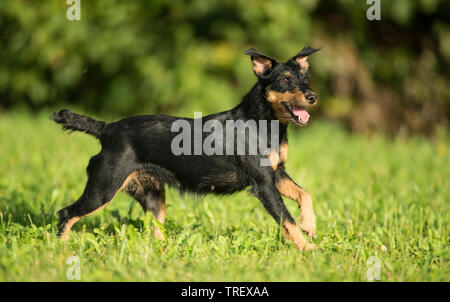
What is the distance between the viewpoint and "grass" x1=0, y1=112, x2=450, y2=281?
11.9 feet

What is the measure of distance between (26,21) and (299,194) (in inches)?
364

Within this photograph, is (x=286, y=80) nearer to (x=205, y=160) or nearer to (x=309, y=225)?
(x=205, y=160)

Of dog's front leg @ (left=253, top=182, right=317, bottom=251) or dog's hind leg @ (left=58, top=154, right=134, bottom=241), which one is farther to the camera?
dog's hind leg @ (left=58, top=154, right=134, bottom=241)

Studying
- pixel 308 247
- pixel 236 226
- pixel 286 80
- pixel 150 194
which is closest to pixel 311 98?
pixel 286 80

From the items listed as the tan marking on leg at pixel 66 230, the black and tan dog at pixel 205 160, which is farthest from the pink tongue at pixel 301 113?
the tan marking on leg at pixel 66 230

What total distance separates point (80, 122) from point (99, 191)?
0.66 metres

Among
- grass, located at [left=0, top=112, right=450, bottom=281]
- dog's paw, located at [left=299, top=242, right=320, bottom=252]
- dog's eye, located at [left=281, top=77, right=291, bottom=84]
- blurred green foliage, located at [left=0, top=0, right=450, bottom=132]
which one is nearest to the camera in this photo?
grass, located at [left=0, top=112, right=450, bottom=281]

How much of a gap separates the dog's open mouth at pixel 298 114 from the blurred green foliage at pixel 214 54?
6.17 m

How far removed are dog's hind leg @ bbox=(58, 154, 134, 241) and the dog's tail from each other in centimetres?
31

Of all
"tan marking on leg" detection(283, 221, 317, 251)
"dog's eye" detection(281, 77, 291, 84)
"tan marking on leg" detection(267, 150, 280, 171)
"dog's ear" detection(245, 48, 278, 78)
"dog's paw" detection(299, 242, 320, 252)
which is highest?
"dog's ear" detection(245, 48, 278, 78)

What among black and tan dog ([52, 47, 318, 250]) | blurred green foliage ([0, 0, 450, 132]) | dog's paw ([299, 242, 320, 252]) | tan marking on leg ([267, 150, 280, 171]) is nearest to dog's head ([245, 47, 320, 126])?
black and tan dog ([52, 47, 318, 250])

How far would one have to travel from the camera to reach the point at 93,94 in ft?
41.8

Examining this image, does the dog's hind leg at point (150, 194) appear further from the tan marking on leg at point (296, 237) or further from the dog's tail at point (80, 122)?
the tan marking on leg at point (296, 237)

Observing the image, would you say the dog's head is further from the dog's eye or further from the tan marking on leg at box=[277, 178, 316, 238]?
the tan marking on leg at box=[277, 178, 316, 238]
